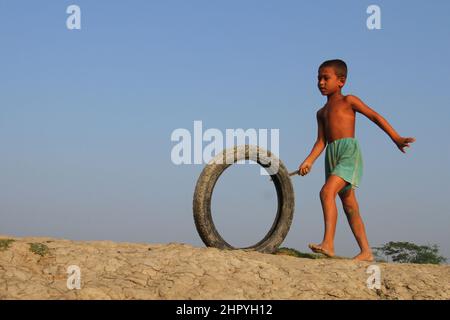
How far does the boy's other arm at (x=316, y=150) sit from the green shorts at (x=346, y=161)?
328mm

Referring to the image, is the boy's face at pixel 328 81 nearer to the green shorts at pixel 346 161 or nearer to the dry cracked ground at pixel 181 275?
the green shorts at pixel 346 161

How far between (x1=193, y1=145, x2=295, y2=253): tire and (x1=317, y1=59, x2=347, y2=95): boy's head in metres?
1.47

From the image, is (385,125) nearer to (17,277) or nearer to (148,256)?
(148,256)

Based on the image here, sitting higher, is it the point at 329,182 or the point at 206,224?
the point at 329,182

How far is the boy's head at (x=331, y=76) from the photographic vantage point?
9812 millimetres

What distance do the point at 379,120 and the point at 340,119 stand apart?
25.1 inches

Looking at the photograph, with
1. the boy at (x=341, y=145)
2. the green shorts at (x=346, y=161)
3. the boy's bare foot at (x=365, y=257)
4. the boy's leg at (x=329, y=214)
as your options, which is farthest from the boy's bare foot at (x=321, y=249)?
the green shorts at (x=346, y=161)

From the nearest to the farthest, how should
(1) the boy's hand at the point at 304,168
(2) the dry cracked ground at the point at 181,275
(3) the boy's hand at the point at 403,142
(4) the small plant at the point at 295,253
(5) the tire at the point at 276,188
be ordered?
(2) the dry cracked ground at the point at 181,275 → (5) the tire at the point at 276,188 → (3) the boy's hand at the point at 403,142 → (1) the boy's hand at the point at 304,168 → (4) the small plant at the point at 295,253

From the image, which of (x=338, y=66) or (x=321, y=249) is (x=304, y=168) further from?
(x=338, y=66)

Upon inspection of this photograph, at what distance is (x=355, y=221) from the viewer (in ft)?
31.9

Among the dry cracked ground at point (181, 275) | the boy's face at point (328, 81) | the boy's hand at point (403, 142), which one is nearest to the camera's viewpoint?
the dry cracked ground at point (181, 275)

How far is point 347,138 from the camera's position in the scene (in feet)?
31.7

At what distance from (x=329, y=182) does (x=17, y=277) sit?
16.1 ft
